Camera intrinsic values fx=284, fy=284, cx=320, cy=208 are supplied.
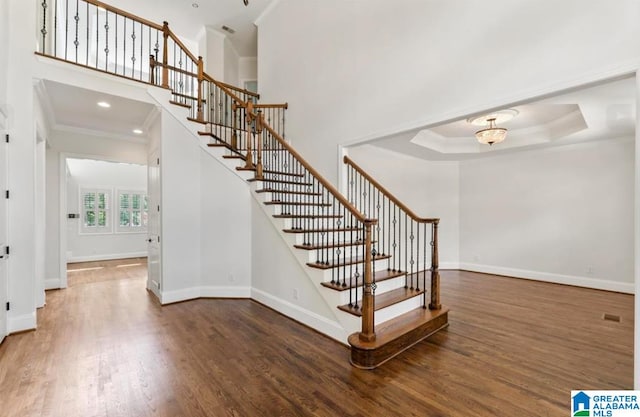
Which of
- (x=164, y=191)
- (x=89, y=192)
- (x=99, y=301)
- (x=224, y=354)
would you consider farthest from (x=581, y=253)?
(x=89, y=192)

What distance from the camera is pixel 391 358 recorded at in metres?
2.59

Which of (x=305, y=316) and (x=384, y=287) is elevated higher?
(x=384, y=287)

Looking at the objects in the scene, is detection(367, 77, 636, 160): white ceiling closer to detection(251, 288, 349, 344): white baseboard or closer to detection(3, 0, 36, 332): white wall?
detection(251, 288, 349, 344): white baseboard

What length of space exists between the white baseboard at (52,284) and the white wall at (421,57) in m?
4.90

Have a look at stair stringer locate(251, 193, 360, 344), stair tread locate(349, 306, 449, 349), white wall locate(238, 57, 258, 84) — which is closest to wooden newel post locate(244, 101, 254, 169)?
stair stringer locate(251, 193, 360, 344)

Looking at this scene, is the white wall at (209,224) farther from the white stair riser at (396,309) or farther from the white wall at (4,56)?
the white stair riser at (396,309)

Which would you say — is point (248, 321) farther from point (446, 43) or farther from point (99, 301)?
point (446, 43)

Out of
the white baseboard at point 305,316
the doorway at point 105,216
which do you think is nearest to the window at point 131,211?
the doorway at point 105,216

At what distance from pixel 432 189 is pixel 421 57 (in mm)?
3940

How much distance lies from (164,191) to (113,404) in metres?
2.83

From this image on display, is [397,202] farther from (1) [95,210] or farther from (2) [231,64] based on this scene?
(1) [95,210]

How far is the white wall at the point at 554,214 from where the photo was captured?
189 inches

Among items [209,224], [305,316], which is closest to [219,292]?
[209,224]

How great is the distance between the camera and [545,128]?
16.5 feet
